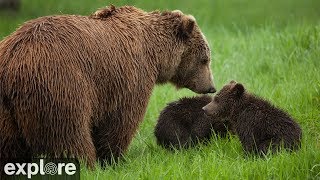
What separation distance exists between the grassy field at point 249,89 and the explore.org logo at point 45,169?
0.14 m

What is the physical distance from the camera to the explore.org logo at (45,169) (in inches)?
259

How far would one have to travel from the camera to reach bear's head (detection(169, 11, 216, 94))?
8.31 m

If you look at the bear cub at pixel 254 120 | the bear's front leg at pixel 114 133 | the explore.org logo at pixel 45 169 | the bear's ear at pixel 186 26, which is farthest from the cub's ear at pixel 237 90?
the explore.org logo at pixel 45 169

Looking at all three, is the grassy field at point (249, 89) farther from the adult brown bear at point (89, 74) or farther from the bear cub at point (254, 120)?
the adult brown bear at point (89, 74)

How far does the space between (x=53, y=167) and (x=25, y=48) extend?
116cm

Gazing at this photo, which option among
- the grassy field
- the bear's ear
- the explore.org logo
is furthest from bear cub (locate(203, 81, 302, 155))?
the explore.org logo

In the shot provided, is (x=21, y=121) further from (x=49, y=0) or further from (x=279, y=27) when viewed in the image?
(x=49, y=0)

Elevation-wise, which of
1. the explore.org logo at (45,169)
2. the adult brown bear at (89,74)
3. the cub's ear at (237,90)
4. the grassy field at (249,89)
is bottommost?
the grassy field at (249,89)

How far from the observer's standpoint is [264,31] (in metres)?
12.8

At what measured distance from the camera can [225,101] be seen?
318 inches

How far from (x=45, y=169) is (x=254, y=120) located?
2395mm

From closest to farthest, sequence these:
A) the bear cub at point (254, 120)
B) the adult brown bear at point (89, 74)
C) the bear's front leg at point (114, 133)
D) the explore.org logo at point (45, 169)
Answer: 1. the adult brown bear at point (89, 74)
2. the explore.org logo at point (45, 169)
3. the bear cub at point (254, 120)
4. the bear's front leg at point (114, 133)

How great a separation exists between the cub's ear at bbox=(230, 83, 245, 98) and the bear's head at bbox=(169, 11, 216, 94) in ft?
2.13

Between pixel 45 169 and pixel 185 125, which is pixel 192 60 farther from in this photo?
pixel 45 169
